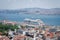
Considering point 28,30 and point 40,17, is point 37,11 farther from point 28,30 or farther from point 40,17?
point 28,30

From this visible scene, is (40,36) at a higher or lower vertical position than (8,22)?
lower

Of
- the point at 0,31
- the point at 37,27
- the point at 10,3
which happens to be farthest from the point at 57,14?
the point at 0,31

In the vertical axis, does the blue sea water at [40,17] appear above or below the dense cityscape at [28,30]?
above

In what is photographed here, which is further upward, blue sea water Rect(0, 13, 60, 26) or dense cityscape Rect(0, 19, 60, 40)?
blue sea water Rect(0, 13, 60, 26)

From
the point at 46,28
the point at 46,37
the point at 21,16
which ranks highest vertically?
the point at 21,16

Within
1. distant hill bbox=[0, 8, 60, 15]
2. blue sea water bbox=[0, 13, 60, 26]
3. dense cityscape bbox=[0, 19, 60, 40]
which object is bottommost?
dense cityscape bbox=[0, 19, 60, 40]

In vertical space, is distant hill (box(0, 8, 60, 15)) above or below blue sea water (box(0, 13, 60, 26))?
above

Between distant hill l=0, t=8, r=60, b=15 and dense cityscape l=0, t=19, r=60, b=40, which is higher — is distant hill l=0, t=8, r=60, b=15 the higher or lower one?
the higher one

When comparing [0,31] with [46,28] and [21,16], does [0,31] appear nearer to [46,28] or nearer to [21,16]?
[21,16]

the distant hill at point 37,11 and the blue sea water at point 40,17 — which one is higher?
the distant hill at point 37,11

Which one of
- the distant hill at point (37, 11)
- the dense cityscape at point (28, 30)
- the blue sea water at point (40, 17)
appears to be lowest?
the dense cityscape at point (28, 30)

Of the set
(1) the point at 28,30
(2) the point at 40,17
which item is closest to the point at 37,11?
(2) the point at 40,17
